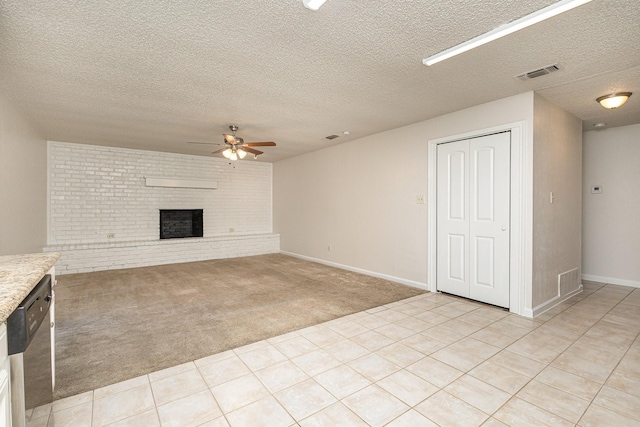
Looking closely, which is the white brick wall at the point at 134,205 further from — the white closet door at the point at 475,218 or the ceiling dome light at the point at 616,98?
the ceiling dome light at the point at 616,98

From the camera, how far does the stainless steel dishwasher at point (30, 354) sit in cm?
112

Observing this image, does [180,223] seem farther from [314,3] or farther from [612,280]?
[612,280]

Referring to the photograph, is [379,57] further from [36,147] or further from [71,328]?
[36,147]

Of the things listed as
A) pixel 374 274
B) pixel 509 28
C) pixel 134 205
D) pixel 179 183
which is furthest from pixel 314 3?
pixel 134 205

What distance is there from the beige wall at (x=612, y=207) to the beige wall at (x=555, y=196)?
3.37 feet

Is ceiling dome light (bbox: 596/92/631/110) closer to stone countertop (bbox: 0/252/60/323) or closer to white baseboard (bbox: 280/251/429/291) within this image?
white baseboard (bbox: 280/251/429/291)

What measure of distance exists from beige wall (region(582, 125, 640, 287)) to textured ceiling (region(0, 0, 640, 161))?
63cm

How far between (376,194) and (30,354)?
15.5 ft

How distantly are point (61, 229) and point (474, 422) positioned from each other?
750 cm

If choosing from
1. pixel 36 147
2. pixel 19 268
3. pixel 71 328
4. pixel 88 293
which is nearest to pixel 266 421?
pixel 19 268

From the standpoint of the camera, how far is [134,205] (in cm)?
668

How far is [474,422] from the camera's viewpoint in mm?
1751

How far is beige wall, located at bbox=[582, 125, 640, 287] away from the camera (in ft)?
15.3

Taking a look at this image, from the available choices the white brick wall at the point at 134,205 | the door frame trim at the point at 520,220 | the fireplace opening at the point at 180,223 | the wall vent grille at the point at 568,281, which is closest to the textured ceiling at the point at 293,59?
the door frame trim at the point at 520,220
